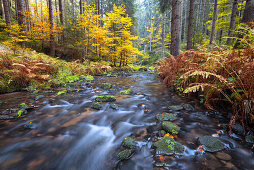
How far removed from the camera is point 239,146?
1.76m

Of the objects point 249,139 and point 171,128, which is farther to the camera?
point 171,128

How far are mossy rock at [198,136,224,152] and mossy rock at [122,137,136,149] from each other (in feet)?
3.39

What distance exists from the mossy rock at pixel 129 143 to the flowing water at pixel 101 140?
0.09 meters

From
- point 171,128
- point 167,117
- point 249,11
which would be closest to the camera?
point 171,128

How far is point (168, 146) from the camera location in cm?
179

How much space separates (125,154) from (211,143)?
1.30 meters

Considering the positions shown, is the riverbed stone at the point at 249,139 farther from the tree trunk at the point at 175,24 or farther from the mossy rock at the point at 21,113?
the tree trunk at the point at 175,24

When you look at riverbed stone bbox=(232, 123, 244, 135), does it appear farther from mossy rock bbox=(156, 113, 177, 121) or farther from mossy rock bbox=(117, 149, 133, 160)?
mossy rock bbox=(117, 149, 133, 160)

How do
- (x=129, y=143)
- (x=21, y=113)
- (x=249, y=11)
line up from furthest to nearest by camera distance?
(x=249, y=11) < (x=21, y=113) < (x=129, y=143)

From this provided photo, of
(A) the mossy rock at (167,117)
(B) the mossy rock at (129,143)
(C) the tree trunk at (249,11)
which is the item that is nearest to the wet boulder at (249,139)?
(A) the mossy rock at (167,117)

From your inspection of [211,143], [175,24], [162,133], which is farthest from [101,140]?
[175,24]

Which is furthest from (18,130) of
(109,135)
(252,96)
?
(252,96)

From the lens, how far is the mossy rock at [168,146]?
→ 67.8 inches

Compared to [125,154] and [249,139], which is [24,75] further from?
[249,139]
